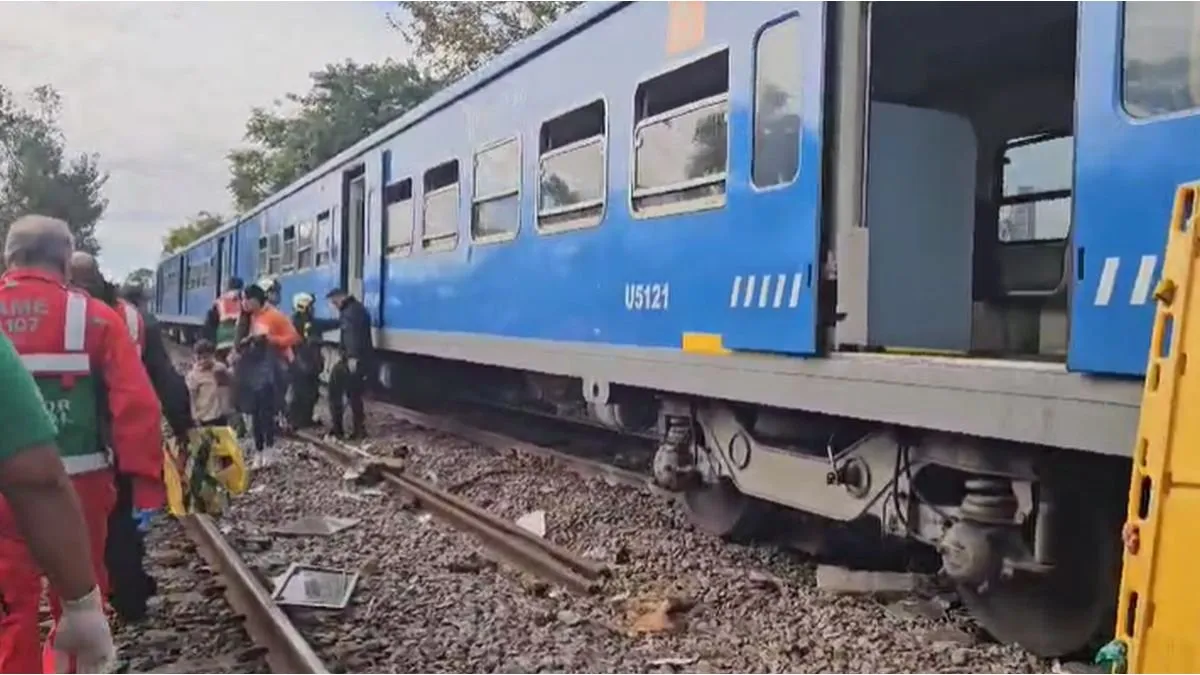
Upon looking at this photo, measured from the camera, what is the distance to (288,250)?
19688 mm

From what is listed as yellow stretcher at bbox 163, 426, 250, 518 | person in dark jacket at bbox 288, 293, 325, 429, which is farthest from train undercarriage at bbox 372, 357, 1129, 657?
person in dark jacket at bbox 288, 293, 325, 429

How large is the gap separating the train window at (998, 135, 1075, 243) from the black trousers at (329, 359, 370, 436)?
293 inches

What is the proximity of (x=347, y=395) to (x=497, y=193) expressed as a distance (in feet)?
14.1

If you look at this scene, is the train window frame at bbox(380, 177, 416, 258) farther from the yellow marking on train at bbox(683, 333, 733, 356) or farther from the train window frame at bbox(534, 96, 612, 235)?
the yellow marking on train at bbox(683, 333, 733, 356)

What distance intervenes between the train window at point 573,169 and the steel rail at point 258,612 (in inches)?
111

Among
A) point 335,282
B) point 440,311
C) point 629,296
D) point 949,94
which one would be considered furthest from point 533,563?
point 335,282

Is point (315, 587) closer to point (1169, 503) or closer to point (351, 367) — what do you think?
point (1169, 503)

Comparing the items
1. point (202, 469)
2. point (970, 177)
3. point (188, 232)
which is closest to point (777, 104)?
point (970, 177)

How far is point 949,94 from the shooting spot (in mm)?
6715

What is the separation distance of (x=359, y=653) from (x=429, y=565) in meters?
1.62

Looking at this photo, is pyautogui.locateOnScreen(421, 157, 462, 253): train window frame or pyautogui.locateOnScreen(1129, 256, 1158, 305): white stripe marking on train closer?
pyautogui.locateOnScreen(1129, 256, 1158, 305): white stripe marking on train

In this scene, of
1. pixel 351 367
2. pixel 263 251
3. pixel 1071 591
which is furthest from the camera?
pixel 263 251

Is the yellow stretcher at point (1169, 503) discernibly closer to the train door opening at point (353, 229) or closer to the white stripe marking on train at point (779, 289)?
the white stripe marking on train at point (779, 289)

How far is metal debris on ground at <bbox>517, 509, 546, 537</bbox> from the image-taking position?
25.0 feet
